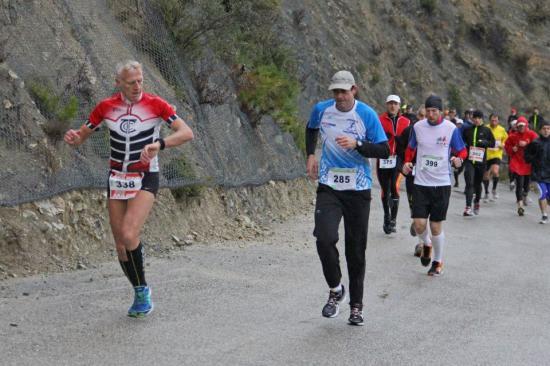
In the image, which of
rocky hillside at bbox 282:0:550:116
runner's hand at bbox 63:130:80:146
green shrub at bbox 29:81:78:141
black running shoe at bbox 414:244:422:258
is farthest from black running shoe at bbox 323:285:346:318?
rocky hillside at bbox 282:0:550:116

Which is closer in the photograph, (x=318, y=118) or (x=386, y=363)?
(x=386, y=363)

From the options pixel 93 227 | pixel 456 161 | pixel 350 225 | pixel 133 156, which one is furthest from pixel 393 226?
pixel 133 156

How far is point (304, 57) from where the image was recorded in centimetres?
2775

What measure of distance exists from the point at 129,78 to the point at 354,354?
2.95m

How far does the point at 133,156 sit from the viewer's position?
783 cm

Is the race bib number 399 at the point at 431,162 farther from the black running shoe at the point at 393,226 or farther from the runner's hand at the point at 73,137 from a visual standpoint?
the runner's hand at the point at 73,137

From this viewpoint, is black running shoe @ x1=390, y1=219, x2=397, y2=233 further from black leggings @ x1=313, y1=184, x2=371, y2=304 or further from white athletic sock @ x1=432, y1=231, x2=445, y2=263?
black leggings @ x1=313, y1=184, x2=371, y2=304

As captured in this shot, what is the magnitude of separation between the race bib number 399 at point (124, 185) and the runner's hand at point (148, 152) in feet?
0.78

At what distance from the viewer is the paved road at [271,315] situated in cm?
701

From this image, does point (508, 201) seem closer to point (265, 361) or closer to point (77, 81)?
point (77, 81)

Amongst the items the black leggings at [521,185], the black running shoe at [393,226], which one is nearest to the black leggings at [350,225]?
the black running shoe at [393,226]

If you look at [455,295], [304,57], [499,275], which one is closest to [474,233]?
[499,275]

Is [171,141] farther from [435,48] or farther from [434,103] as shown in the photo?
[435,48]

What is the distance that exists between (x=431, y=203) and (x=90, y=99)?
456 cm
